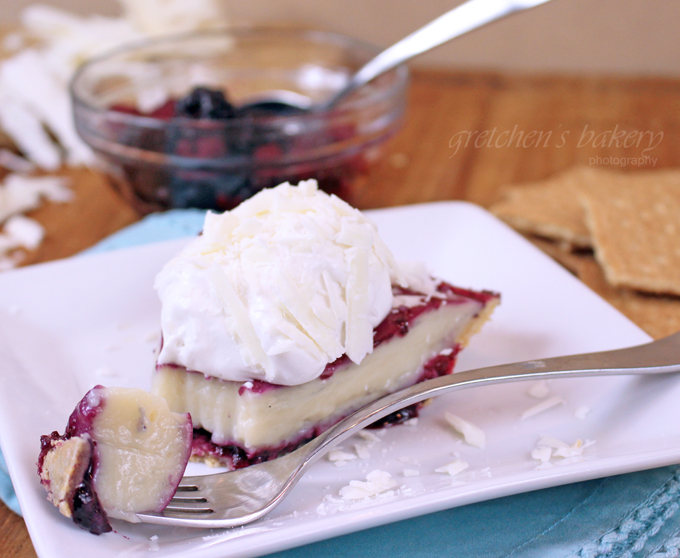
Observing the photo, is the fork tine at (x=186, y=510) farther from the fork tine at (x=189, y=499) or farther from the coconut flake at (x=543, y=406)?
the coconut flake at (x=543, y=406)

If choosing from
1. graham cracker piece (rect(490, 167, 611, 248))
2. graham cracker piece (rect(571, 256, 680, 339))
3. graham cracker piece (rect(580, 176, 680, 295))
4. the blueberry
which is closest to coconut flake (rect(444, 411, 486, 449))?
graham cracker piece (rect(571, 256, 680, 339))

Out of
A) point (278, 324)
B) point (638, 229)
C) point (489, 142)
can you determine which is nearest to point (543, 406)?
point (278, 324)

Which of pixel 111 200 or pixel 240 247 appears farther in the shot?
pixel 111 200

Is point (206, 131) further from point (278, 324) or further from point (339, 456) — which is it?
point (339, 456)

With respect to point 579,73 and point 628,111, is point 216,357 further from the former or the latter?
point 579,73

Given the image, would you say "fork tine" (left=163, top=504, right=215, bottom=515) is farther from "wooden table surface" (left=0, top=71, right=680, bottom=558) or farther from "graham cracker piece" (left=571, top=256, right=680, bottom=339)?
"wooden table surface" (left=0, top=71, right=680, bottom=558)

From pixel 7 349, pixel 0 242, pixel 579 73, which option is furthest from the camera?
pixel 579 73

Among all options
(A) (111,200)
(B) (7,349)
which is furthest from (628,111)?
(B) (7,349)

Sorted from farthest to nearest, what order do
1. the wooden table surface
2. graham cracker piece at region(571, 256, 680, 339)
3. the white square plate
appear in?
the wooden table surface, graham cracker piece at region(571, 256, 680, 339), the white square plate
